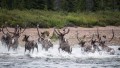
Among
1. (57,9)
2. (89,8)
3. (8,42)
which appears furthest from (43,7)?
(8,42)

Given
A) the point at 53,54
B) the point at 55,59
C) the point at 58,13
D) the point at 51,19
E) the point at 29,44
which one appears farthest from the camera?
the point at 58,13

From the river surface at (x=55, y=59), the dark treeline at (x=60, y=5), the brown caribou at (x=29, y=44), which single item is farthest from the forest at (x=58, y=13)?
the brown caribou at (x=29, y=44)

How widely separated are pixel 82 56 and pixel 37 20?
13661 millimetres

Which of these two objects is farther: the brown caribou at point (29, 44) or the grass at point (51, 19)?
the grass at point (51, 19)

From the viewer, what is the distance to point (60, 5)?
5672 centimetres

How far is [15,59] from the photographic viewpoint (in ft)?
87.9

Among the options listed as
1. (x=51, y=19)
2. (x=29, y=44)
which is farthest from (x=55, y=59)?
(x=51, y=19)

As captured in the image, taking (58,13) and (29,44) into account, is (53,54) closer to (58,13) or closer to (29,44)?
(29,44)

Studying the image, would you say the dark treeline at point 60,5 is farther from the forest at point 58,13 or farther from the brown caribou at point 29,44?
the brown caribou at point 29,44

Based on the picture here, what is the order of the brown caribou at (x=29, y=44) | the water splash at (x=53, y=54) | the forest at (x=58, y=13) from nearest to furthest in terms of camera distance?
the brown caribou at (x=29, y=44), the water splash at (x=53, y=54), the forest at (x=58, y=13)

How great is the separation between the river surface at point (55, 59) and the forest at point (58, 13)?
11.0 metres

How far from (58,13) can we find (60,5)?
7.80 m

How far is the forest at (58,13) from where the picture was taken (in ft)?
136

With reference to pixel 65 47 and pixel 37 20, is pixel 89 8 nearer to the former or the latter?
pixel 37 20
